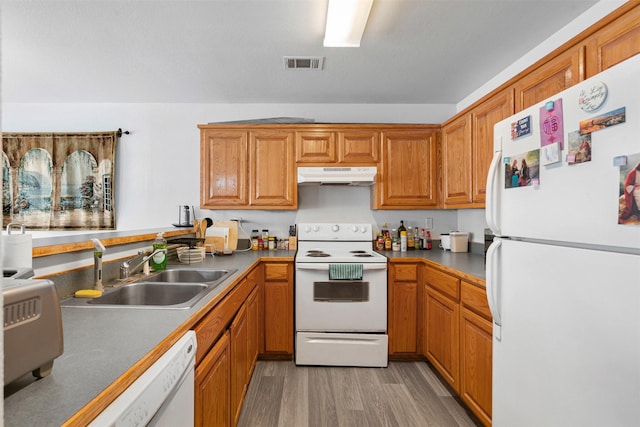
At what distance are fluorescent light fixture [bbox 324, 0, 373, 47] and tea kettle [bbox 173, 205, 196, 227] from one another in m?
2.04

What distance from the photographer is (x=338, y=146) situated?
3129mm

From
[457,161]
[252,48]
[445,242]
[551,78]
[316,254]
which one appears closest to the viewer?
[551,78]

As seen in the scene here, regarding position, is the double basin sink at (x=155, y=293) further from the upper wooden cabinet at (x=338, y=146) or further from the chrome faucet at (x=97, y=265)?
the upper wooden cabinet at (x=338, y=146)

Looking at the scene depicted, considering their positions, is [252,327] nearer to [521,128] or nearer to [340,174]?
[340,174]

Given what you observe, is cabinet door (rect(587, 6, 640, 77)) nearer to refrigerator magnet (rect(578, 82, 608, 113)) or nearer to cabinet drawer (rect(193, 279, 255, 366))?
refrigerator magnet (rect(578, 82, 608, 113))

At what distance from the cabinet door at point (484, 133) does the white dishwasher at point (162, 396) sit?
2027mm

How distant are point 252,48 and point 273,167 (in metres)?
1.05

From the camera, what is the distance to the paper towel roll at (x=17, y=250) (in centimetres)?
119

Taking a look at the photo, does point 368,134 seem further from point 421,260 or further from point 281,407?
point 281,407

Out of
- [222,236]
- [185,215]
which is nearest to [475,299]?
[222,236]

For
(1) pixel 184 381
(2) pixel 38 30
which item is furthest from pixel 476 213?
(2) pixel 38 30

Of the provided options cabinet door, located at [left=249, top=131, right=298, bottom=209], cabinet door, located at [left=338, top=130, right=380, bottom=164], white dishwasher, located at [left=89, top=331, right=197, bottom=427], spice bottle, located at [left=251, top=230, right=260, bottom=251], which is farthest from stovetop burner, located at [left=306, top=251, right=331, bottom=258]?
white dishwasher, located at [left=89, top=331, right=197, bottom=427]

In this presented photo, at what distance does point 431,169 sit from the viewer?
314 cm

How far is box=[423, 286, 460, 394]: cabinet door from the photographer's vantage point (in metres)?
2.22
